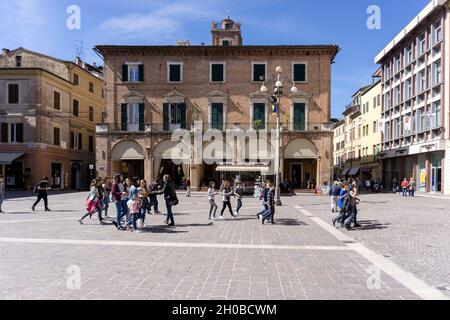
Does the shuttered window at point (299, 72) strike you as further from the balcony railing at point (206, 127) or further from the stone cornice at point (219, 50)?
the balcony railing at point (206, 127)

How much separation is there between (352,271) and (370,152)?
47894mm

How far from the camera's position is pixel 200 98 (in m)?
38.5

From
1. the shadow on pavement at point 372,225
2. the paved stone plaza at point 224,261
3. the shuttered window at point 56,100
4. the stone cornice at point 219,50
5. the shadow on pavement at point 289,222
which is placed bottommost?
the shadow on pavement at point 289,222

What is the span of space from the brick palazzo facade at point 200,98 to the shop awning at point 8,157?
7.15 m

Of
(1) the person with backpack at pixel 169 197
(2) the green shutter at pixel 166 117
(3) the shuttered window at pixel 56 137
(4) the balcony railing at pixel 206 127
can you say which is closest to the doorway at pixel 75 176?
(3) the shuttered window at pixel 56 137

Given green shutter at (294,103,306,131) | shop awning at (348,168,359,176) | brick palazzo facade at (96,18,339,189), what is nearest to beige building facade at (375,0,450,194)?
brick palazzo facade at (96,18,339,189)

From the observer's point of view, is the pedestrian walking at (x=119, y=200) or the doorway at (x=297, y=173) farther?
the doorway at (x=297, y=173)

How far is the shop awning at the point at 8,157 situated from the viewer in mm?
36750

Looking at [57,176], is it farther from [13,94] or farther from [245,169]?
[245,169]

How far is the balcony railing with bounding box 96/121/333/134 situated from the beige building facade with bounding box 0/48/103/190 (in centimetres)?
538

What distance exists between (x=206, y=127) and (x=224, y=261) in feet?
101

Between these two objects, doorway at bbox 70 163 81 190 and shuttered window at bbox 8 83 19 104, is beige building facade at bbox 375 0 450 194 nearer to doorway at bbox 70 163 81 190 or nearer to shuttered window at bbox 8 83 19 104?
doorway at bbox 70 163 81 190

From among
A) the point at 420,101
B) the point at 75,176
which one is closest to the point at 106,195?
the point at 420,101
